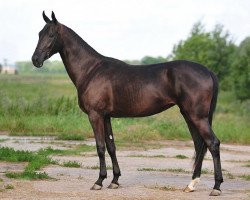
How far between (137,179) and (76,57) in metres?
2.75

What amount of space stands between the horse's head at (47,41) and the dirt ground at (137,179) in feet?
7.10

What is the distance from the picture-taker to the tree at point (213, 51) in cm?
6238

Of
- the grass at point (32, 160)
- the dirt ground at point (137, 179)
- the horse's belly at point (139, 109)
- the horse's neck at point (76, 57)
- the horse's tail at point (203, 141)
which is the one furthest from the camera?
the grass at point (32, 160)

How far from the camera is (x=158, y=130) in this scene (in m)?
22.7

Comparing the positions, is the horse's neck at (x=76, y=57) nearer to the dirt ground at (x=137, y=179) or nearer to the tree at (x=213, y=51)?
the dirt ground at (x=137, y=179)

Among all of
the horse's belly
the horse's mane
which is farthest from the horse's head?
the horse's belly

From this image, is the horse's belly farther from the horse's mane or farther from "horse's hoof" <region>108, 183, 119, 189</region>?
"horse's hoof" <region>108, 183, 119, 189</region>

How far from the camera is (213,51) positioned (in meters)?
63.2

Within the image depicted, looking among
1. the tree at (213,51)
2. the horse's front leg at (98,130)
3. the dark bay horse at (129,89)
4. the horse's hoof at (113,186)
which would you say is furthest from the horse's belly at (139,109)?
the tree at (213,51)

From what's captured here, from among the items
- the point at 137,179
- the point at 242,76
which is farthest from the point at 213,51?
the point at 137,179

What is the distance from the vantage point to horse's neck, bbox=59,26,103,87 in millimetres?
10406

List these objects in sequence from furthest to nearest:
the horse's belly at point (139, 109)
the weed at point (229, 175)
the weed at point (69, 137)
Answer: the weed at point (69, 137) < the weed at point (229, 175) < the horse's belly at point (139, 109)

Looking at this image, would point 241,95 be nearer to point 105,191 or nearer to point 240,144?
point 240,144

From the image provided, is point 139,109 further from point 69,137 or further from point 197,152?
point 69,137
